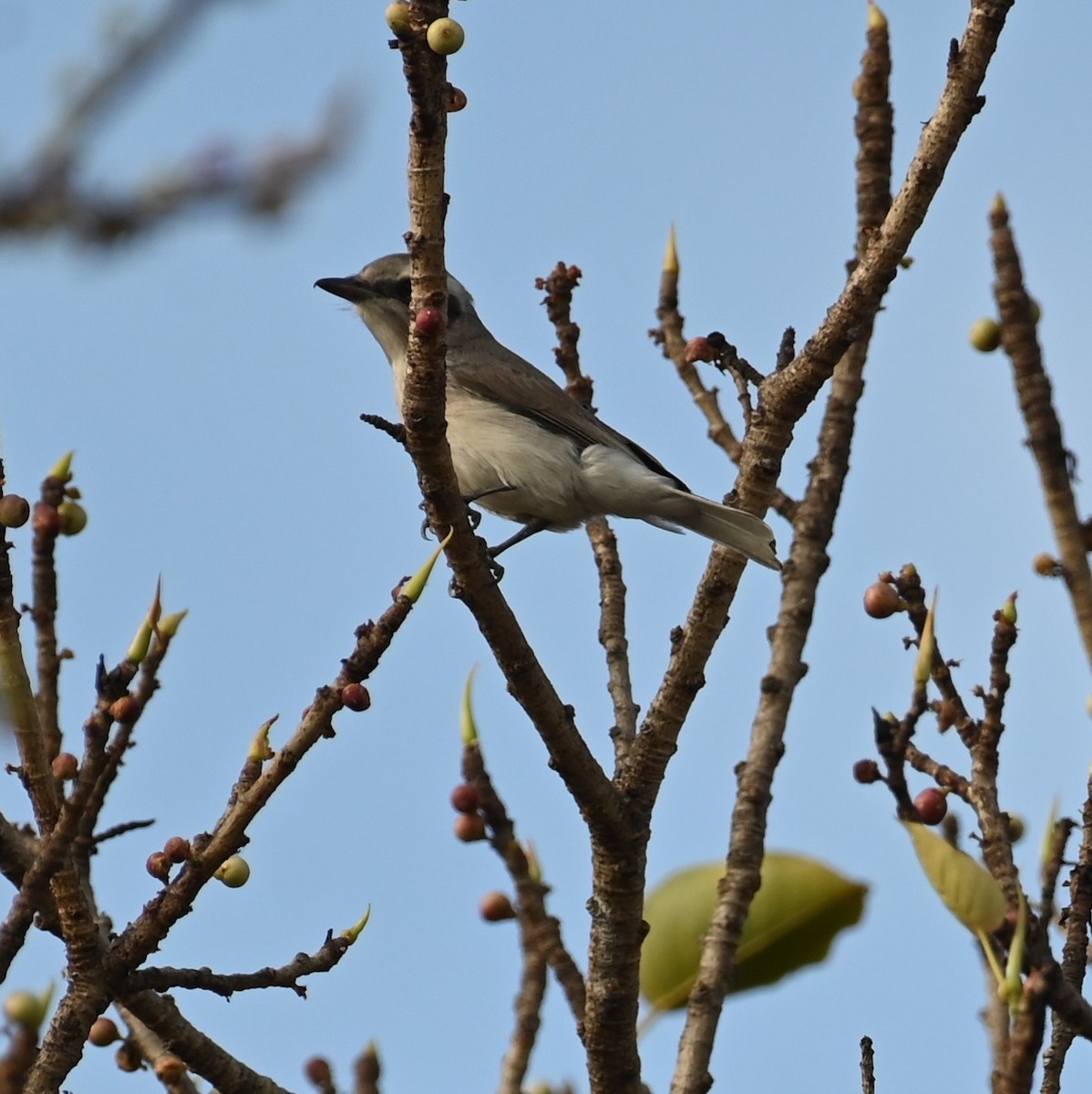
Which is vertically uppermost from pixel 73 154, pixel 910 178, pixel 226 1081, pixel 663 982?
pixel 910 178

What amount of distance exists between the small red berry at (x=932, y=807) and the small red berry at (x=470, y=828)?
1.97 metres

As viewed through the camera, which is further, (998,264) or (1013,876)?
(998,264)

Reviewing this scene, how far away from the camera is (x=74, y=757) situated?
169 inches

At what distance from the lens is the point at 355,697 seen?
3705 millimetres

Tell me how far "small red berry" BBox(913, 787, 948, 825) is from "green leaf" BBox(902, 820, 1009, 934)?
85 centimetres

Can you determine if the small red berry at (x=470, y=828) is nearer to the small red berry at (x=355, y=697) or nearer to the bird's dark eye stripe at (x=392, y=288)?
the small red berry at (x=355, y=697)

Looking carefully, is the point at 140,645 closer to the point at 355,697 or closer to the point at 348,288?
the point at 355,697

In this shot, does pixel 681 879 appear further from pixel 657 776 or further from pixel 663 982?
pixel 657 776

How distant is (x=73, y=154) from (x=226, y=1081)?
2519 mm

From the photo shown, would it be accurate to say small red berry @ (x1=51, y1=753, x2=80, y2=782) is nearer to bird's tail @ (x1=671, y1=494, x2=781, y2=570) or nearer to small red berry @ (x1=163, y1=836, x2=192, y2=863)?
small red berry @ (x1=163, y1=836, x2=192, y2=863)

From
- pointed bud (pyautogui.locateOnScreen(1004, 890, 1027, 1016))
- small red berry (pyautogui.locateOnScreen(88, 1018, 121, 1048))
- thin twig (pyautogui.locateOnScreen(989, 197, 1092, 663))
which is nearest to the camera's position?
pointed bud (pyautogui.locateOnScreen(1004, 890, 1027, 1016))

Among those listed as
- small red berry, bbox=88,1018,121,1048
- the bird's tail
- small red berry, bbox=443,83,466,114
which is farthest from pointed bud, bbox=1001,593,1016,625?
small red berry, bbox=88,1018,121,1048

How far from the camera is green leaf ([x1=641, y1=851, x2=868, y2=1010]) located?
541 cm

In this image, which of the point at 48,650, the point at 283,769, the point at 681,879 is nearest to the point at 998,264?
the point at 283,769
